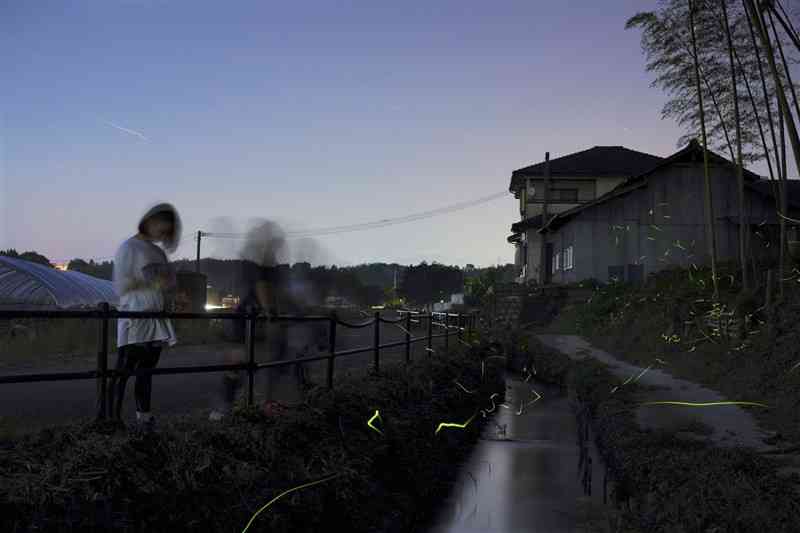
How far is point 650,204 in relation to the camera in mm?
31219

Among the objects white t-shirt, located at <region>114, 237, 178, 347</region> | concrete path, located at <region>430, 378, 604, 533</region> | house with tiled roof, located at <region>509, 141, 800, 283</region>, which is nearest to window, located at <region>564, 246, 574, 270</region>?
house with tiled roof, located at <region>509, 141, 800, 283</region>

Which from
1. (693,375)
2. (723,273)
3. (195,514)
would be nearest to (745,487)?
(195,514)

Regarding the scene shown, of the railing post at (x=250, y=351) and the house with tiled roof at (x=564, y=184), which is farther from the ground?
the house with tiled roof at (x=564, y=184)

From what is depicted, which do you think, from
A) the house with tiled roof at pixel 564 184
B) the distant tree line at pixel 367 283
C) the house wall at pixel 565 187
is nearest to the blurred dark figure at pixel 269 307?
the distant tree line at pixel 367 283

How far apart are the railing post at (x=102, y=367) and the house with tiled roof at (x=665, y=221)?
2832 cm

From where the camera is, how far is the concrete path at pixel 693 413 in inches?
307

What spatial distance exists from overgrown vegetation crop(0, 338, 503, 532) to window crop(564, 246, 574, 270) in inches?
1049

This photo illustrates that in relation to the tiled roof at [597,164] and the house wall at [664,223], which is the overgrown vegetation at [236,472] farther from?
the tiled roof at [597,164]

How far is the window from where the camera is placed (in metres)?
33.3

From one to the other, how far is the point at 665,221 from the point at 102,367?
30.0 meters

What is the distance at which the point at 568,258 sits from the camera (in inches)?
1336

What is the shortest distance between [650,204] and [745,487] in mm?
27512

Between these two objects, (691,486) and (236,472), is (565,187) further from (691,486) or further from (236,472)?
(236,472)

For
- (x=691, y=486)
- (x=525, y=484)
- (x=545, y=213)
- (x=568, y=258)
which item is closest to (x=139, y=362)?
(x=691, y=486)
